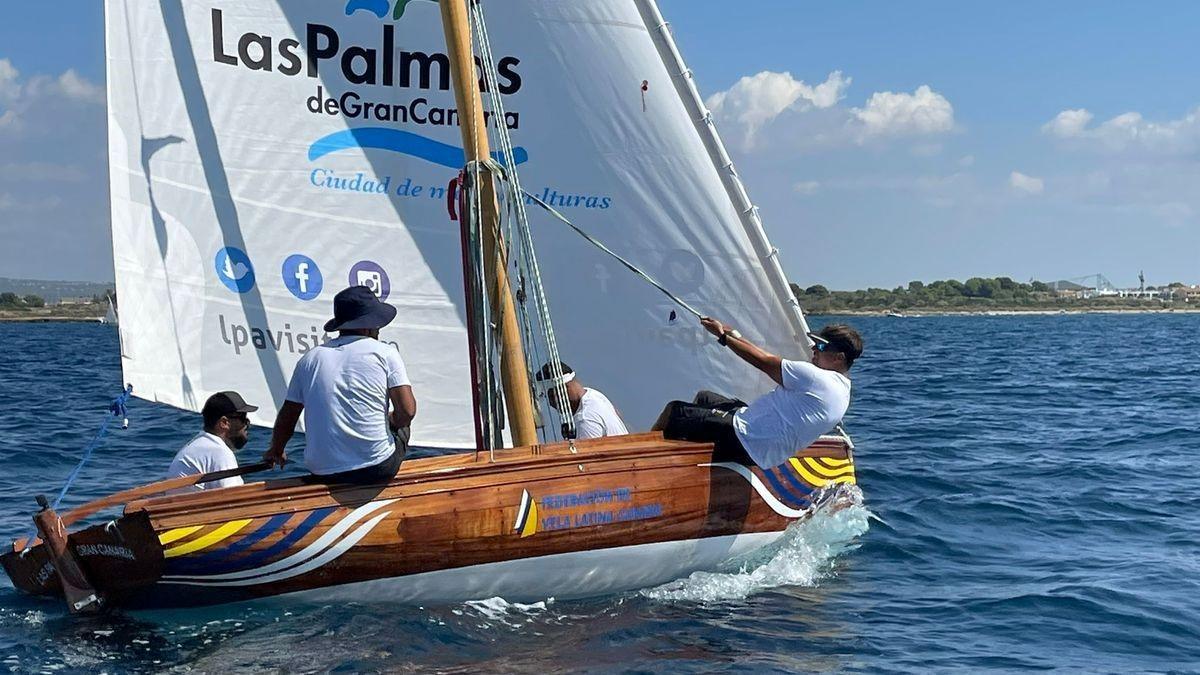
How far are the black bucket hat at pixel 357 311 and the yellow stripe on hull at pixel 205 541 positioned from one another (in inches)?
46.8

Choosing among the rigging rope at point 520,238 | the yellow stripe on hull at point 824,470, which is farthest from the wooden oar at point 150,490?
the yellow stripe on hull at point 824,470

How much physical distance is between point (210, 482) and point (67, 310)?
130301 millimetres

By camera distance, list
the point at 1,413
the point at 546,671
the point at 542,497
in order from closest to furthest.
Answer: the point at 546,671 < the point at 542,497 < the point at 1,413

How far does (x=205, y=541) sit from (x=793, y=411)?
338cm

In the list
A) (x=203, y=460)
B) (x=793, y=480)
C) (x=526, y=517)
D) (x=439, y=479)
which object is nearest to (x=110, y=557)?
(x=203, y=460)

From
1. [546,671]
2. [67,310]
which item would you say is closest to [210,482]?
[546,671]

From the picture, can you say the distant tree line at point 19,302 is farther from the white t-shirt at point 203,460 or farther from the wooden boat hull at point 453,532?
the wooden boat hull at point 453,532

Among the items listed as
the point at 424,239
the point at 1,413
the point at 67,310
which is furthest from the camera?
the point at 67,310

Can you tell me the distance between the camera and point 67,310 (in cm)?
12812

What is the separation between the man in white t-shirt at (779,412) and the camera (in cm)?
776

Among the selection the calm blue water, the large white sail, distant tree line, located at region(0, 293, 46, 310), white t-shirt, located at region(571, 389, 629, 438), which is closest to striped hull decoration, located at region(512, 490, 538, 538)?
the calm blue water

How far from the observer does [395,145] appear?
9.77m

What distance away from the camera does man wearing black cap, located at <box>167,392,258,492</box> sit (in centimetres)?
775

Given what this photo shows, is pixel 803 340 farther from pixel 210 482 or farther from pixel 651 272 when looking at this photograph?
pixel 210 482
